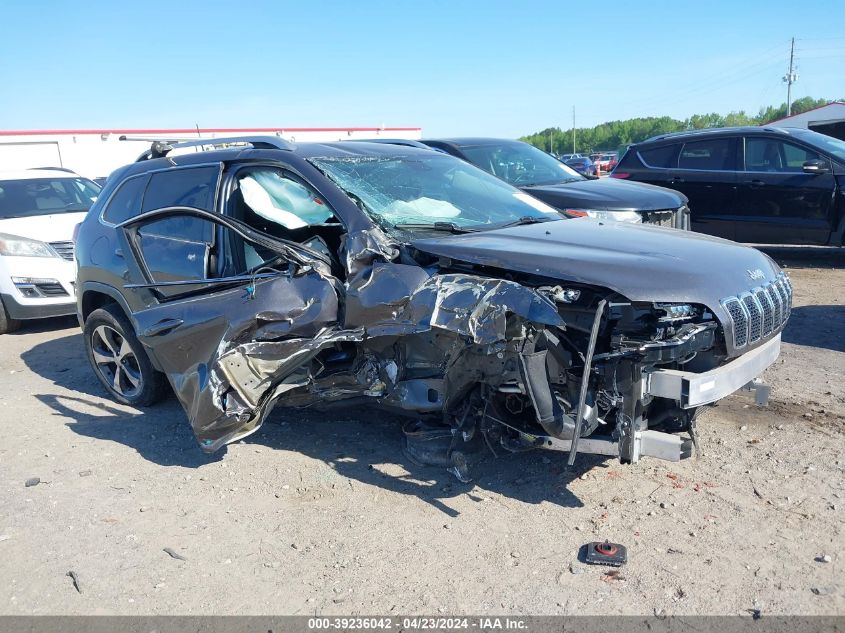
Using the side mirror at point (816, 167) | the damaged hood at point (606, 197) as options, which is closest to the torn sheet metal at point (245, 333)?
the damaged hood at point (606, 197)

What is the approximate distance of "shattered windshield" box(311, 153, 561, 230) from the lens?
4.34 m

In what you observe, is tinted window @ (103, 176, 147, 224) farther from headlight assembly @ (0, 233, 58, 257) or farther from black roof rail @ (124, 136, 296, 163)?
headlight assembly @ (0, 233, 58, 257)

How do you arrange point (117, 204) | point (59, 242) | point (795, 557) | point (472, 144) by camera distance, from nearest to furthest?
point (795, 557) → point (117, 204) → point (59, 242) → point (472, 144)

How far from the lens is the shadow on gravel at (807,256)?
992 centimetres

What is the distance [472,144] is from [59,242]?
5.18 metres

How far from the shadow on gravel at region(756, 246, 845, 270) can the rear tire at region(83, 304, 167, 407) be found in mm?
8300

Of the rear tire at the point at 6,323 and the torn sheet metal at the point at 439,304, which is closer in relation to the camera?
the torn sheet metal at the point at 439,304

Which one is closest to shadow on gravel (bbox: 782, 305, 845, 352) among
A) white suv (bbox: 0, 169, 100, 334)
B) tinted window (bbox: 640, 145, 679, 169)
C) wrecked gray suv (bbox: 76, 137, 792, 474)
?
wrecked gray suv (bbox: 76, 137, 792, 474)

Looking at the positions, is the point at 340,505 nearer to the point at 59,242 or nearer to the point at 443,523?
the point at 443,523

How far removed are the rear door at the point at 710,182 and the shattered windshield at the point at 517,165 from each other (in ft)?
6.59

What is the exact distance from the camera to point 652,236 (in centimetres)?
428

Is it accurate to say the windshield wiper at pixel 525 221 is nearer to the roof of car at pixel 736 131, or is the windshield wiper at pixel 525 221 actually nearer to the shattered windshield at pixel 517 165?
the shattered windshield at pixel 517 165

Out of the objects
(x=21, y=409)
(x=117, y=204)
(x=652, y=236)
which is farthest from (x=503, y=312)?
(x=21, y=409)

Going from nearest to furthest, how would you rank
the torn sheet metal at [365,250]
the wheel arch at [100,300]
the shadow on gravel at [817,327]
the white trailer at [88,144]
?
the torn sheet metal at [365,250], the wheel arch at [100,300], the shadow on gravel at [817,327], the white trailer at [88,144]
